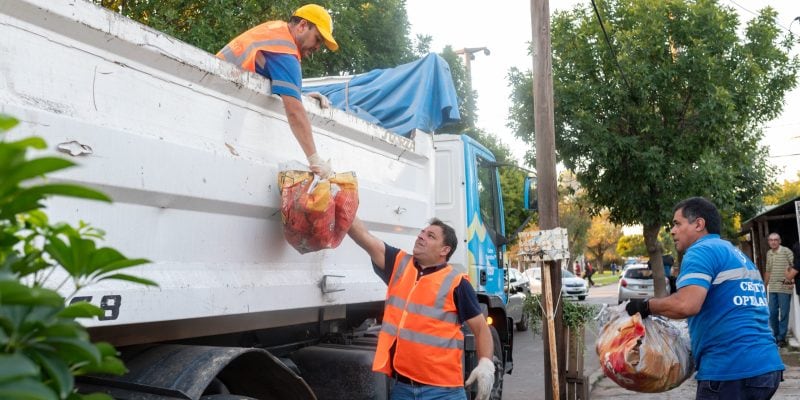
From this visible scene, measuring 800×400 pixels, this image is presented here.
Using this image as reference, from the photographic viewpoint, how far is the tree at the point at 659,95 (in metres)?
13.5

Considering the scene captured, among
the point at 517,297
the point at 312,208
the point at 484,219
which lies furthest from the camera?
the point at 517,297

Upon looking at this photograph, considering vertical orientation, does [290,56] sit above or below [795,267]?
above

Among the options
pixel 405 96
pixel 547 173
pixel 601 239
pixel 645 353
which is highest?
pixel 601 239

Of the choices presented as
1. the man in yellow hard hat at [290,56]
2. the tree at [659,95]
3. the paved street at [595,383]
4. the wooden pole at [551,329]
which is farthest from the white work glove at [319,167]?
the tree at [659,95]

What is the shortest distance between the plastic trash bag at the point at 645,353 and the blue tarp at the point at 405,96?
202cm

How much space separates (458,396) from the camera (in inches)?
143

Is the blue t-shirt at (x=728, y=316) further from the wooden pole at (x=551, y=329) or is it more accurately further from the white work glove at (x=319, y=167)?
the wooden pole at (x=551, y=329)

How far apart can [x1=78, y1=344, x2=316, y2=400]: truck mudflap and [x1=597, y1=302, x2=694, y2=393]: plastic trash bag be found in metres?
1.63

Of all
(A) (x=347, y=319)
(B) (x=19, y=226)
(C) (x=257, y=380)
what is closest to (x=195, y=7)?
(A) (x=347, y=319)

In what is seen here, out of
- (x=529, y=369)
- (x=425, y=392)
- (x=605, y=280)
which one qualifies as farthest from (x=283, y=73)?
(x=605, y=280)

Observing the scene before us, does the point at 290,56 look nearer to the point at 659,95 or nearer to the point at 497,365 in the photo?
the point at 497,365

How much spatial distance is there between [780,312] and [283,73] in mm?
9944

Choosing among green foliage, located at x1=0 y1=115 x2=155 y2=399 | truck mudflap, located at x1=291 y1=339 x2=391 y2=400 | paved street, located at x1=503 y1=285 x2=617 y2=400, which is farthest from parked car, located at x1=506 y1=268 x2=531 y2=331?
green foliage, located at x1=0 y1=115 x2=155 y2=399

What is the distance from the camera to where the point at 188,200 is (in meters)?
2.83
